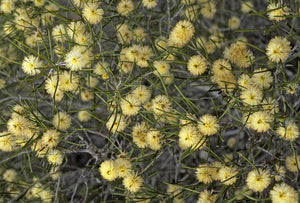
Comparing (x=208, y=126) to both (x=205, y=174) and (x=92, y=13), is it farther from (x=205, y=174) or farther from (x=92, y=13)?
(x=92, y=13)

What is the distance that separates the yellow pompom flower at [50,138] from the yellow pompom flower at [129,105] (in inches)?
10.1

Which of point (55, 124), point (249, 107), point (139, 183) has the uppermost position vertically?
point (249, 107)

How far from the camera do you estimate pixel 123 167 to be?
45.1 inches

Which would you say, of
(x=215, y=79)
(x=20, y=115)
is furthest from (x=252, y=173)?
(x=20, y=115)

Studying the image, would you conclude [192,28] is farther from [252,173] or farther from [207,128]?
[252,173]

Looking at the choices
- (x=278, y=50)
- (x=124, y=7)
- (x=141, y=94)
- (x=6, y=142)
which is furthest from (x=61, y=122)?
(x=278, y=50)

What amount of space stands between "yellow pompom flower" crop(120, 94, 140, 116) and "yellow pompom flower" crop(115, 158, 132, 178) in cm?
18

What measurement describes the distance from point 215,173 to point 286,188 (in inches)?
8.9

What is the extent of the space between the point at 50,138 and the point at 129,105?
299mm

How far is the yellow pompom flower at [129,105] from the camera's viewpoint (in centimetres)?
112

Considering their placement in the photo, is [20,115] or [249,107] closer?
[249,107]

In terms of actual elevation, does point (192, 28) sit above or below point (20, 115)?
above

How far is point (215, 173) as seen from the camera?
3.72 feet

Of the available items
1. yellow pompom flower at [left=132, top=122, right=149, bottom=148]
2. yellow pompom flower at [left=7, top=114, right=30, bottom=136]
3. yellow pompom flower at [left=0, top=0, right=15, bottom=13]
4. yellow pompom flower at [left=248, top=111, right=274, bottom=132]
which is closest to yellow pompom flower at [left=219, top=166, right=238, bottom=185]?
yellow pompom flower at [left=248, top=111, right=274, bottom=132]
